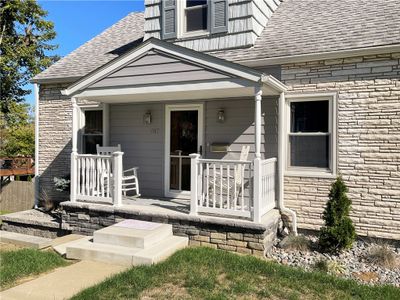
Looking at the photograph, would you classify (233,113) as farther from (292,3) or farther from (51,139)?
(51,139)

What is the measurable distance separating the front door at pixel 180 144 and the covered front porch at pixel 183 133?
2 cm

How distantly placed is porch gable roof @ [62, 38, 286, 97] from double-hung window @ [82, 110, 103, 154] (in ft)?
5.87

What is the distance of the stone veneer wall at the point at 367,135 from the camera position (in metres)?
5.67

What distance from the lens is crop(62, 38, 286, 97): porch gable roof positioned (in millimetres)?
5426

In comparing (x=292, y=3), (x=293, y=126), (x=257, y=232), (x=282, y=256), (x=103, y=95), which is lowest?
(x=282, y=256)

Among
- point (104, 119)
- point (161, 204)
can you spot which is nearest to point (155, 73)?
point (161, 204)

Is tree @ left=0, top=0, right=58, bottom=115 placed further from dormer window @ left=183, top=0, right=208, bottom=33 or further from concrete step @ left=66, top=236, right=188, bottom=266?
concrete step @ left=66, top=236, right=188, bottom=266

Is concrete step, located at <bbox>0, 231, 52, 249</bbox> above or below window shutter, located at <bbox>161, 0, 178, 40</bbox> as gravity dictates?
below

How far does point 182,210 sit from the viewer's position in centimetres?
617

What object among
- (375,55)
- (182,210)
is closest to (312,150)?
(375,55)

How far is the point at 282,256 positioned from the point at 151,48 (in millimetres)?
4218

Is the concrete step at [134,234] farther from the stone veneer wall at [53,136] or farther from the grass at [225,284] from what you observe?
the stone veneer wall at [53,136]

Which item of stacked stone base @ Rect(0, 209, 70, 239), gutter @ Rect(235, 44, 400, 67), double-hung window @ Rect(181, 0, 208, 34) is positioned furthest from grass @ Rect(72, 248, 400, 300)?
double-hung window @ Rect(181, 0, 208, 34)

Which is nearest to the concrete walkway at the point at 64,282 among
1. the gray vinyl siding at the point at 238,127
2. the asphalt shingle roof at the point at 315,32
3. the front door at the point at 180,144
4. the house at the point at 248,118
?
the house at the point at 248,118
